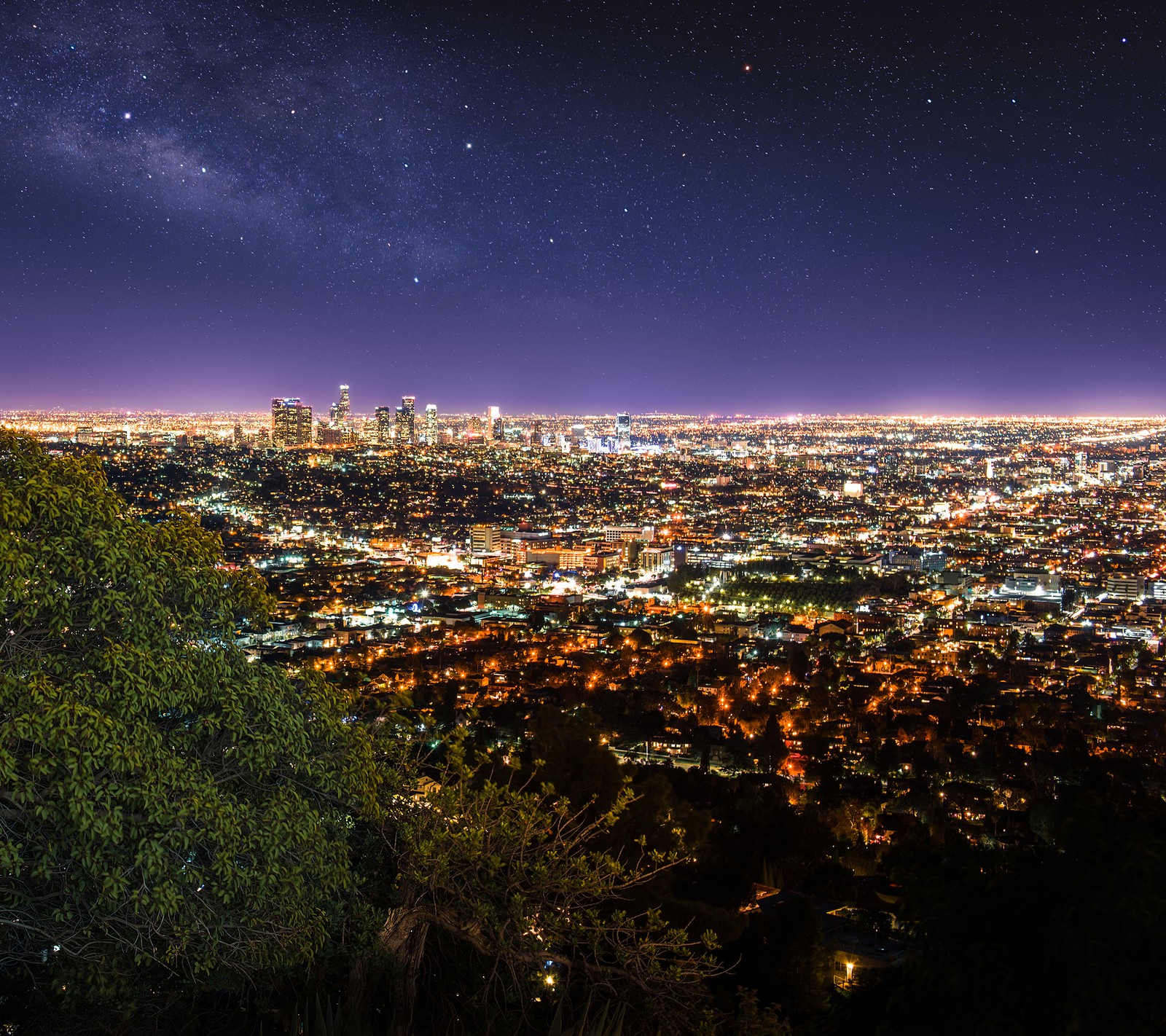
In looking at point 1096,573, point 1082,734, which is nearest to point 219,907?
point 1082,734

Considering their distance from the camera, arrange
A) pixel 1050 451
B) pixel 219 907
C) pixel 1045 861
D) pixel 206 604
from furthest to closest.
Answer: pixel 1050 451 < pixel 206 604 < pixel 219 907 < pixel 1045 861

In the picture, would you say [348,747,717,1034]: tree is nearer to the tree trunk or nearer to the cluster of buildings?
the tree trunk

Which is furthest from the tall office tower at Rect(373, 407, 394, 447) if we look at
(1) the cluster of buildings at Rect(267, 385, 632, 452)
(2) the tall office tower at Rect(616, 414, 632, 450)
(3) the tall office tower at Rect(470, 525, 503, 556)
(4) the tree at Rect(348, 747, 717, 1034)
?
(4) the tree at Rect(348, 747, 717, 1034)

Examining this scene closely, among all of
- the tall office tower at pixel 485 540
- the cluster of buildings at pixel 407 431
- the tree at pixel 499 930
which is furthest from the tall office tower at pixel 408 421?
the tree at pixel 499 930

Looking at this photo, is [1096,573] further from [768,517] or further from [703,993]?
[703,993]

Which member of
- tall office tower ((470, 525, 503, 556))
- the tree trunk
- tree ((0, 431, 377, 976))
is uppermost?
tree ((0, 431, 377, 976))

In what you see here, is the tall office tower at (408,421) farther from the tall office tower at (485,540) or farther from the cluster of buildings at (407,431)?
the tall office tower at (485,540)

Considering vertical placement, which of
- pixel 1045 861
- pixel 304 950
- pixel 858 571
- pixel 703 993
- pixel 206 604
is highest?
pixel 206 604
